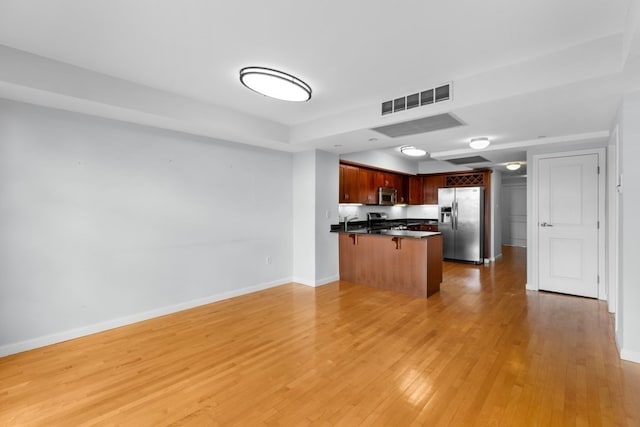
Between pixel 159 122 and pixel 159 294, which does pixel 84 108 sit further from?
pixel 159 294

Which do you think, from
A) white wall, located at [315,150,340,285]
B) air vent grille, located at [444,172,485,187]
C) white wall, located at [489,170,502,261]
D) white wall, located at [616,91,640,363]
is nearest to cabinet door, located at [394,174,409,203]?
air vent grille, located at [444,172,485,187]

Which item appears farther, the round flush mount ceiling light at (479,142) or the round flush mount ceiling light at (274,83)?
the round flush mount ceiling light at (479,142)

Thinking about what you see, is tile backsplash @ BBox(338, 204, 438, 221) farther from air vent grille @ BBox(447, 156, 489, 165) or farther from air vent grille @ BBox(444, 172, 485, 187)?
air vent grille @ BBox(447, 156, 489, 165)

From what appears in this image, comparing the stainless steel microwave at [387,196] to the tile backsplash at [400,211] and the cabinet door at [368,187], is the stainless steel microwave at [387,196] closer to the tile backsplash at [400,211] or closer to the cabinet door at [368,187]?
the cabinet door at [368,187]

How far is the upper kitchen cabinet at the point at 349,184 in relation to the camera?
19.9 ft

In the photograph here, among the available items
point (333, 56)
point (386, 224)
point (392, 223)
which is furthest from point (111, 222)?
point (392, 223)

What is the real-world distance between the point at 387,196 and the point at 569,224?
3.48m

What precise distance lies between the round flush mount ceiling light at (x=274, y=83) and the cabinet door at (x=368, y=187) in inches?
148

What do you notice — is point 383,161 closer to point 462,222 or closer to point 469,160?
point 469,160

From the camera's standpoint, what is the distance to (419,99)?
3.22 meters

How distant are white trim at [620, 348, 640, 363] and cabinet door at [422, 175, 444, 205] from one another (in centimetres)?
577

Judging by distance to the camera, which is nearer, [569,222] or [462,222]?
[569,222]

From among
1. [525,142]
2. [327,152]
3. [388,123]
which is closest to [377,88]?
[388,123]

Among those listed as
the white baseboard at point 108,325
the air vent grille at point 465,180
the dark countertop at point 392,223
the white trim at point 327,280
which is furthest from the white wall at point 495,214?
the white baseboard at point 108,325
